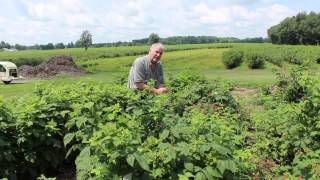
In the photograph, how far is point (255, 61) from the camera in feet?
116

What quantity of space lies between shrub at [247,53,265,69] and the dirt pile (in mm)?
12069

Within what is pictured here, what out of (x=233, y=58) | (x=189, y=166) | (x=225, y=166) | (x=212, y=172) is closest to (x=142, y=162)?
(x=189, y=166)

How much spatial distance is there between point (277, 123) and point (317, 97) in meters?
0.65

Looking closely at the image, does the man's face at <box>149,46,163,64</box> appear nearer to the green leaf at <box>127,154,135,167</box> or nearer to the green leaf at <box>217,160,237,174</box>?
the green leaf at <box>217,160,237,174</box>

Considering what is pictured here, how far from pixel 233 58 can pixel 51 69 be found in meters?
13.7

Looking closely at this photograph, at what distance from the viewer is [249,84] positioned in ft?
61.0

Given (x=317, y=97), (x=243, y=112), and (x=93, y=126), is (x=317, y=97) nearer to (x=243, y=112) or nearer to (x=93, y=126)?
(x=93, y=126)

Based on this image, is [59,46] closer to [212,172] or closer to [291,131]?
[291,131]

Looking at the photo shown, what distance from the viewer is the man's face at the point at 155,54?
25.3 feet

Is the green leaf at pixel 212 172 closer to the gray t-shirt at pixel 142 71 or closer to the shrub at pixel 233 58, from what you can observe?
the gray t-shirt at pixel 142 71

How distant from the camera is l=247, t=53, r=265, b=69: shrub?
116 feet

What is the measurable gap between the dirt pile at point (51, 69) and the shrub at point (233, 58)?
1145cm

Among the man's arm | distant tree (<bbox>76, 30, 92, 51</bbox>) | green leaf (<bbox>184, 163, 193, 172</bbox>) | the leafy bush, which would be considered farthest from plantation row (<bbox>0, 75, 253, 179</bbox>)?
distant tree (<bbox>76, 30, 92, 51</bbox>)

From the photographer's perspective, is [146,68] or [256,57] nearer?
[146,68]
